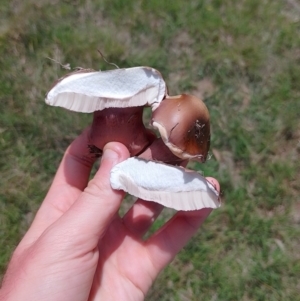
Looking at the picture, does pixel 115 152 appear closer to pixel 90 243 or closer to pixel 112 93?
pixel 112 93

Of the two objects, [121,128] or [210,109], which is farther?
[210,109]

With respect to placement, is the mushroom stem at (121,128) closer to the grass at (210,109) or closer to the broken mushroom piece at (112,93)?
the broken mushroom piece at (112,93)

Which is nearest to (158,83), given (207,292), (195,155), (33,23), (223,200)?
(195,155)

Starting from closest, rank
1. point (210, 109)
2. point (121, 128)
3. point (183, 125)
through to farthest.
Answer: point (183, 125) < point (121, 128) < point (210, 109)

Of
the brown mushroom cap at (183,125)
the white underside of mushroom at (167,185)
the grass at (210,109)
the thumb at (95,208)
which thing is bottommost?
the grass at (210,109)

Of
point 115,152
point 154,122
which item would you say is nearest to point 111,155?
point 115,152

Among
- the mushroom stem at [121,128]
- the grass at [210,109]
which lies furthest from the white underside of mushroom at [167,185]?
the grass at [210,109]
